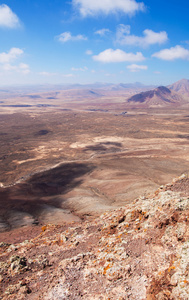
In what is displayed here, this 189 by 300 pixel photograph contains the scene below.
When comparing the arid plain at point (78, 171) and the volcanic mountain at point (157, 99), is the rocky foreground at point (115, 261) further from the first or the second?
the volcanic mountain at point (157, 99)

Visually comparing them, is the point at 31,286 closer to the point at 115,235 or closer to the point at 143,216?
the point at 115,235

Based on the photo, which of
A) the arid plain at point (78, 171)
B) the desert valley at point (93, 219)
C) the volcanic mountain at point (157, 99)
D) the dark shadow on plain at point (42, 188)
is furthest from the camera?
the volcanic mountain at point (157, 99)

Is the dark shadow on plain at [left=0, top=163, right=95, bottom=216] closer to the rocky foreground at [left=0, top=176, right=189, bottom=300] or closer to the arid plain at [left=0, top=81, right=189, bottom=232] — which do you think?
the arid plain at [left=0, top=81, right=189, bottom=232]

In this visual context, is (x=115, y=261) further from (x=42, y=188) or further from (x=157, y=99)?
(x=157, y=99)

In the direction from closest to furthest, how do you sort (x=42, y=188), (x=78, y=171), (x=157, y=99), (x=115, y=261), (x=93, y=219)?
(x=115, y=261) → (x=93, y=219) → (x=42, y=188) → (x=78, y=171) → (x=157, y=99)

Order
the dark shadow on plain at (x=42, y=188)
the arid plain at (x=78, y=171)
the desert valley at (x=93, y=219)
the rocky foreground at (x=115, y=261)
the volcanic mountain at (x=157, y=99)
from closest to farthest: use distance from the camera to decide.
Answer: the rocky foreground at (x=115, y=261)
the desert valley at (x=93, y=219)
the arid plain at (x=78, y=171)
the dark shadow on plain at (x=42, y=188)
the volcanic mountain at (x=157, y=99)

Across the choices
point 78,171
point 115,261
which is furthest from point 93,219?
point 78,171

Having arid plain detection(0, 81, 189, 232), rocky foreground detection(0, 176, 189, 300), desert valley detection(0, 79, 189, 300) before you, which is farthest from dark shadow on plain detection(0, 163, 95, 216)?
rocky foreground detection(0, 176, 189, 300)

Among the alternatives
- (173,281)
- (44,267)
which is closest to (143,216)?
(173,281)

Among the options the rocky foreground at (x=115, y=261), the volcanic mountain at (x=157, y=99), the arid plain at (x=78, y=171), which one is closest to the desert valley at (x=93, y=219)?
the rocky foreground at (x=115, y=261)
